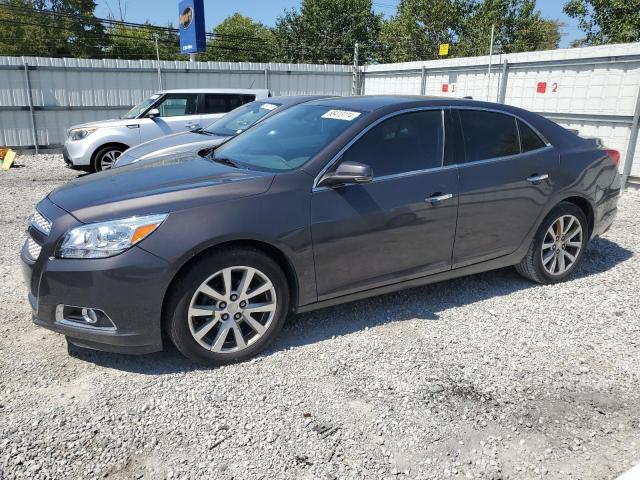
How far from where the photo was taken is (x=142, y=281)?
2955mm

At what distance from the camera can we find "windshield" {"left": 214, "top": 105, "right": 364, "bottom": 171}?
12.1ft

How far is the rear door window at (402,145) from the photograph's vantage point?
3701 millimetres

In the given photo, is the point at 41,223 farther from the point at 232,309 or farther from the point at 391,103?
the point at 391,103

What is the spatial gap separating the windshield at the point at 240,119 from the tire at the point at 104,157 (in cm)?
294

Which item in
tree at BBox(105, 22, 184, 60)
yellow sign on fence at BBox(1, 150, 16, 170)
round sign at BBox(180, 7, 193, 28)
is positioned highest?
tree at BBox(105, 22, 184, 60)

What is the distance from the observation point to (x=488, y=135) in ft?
14.0

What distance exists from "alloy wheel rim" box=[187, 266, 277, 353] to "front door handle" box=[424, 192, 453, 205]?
1.35m

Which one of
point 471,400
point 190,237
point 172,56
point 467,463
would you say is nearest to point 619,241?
point 471,400

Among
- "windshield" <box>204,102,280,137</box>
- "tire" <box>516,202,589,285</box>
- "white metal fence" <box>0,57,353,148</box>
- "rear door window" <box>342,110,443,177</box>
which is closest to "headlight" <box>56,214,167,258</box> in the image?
"rear door window" <box>342,110,443,177</box>

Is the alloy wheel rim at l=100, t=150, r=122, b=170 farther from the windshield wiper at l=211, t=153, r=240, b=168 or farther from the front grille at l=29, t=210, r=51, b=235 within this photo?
the front grille at l=29, t=210, r=51, b=235

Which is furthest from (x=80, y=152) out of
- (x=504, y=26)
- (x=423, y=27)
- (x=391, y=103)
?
(x=504, y=26)

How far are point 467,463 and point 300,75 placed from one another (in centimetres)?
1521

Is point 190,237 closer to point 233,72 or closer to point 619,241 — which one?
point 619,241

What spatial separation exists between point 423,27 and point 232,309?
37277mm
